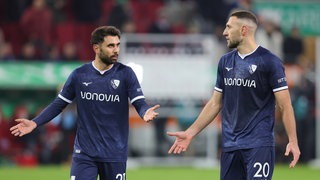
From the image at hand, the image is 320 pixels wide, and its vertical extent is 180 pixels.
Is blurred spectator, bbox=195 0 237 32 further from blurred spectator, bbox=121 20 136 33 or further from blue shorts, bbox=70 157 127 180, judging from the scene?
blue shorts, bbox=70 157 127 180

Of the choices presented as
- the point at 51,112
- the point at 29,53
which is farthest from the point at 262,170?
the point at 29,53

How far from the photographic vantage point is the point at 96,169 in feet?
33.4

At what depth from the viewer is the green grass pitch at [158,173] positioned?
18703 millimetres

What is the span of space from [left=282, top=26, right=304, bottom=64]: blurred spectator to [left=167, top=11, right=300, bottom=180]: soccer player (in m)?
12.6

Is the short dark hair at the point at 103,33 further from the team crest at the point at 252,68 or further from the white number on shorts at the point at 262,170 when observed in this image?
the white number on shorts at the point at 262,170

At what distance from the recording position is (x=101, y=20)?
23.5m

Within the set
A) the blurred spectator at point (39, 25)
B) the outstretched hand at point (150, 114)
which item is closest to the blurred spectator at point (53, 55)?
the blurred spectator at point (39, 25)

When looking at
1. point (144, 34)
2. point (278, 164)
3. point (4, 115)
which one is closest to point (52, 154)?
point (4, 115)

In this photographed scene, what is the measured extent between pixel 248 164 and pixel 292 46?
43.6 ft

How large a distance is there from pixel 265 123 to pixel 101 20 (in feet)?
45.7

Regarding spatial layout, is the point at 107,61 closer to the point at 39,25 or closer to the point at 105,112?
the point at 105,112

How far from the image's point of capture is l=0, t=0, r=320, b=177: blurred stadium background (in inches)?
858

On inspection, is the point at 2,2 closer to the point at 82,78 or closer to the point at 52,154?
the point at 52,154

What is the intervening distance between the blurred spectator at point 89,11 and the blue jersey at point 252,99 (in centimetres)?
1352
